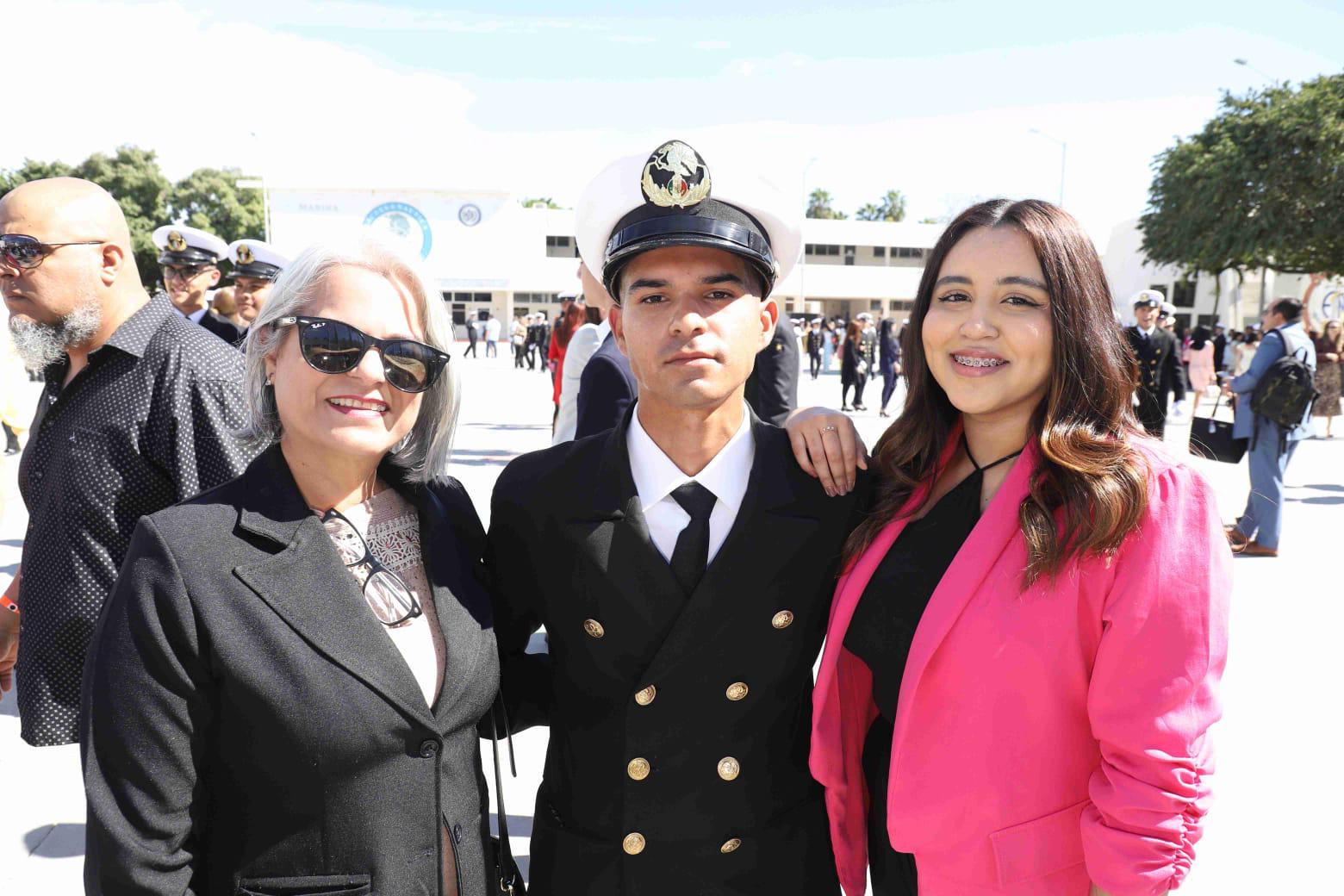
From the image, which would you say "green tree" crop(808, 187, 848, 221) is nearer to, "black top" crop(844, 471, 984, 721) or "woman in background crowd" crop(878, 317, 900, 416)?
"woman in background crowd" crop(878, 317, 900, 416)

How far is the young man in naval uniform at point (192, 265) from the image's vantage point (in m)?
7.42

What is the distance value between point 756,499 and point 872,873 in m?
0.92

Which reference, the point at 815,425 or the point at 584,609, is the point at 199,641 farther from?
the point at 815,425

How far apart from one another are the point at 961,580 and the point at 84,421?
91.2 inches

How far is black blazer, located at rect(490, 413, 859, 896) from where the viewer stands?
183 centimetres

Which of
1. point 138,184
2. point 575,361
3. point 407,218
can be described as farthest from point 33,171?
point 575,361

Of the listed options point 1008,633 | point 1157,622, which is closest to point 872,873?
point 1008,633

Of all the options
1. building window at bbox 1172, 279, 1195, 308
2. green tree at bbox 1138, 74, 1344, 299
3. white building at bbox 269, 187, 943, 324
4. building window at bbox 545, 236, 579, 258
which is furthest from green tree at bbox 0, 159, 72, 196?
building window at bbox 1172, 279, 1195, 308

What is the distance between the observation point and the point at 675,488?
1957mm

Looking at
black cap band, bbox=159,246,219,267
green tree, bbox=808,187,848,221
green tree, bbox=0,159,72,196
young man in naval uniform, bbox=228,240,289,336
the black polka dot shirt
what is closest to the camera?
the black polka dot shirt

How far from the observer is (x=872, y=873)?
82.2 inches

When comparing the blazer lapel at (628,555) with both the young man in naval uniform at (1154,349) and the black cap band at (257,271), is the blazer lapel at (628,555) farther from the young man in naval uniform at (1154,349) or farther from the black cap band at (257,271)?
the black cap band at (257,271)

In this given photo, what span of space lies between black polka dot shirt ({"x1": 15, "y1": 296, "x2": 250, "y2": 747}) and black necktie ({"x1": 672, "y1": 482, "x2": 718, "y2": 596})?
1349 mm

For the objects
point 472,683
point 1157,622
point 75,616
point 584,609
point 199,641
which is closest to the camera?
point 199,641
